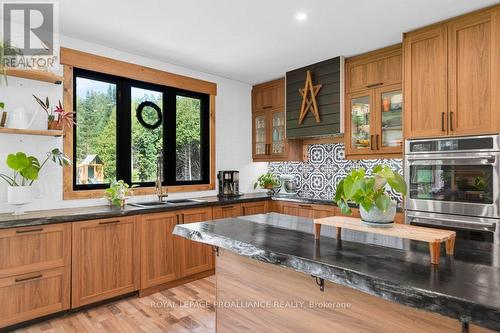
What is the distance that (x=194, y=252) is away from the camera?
3.50 metres

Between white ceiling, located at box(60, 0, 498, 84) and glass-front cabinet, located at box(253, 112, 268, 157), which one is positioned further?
glass-front cabinet, located at box(253, 112, 268, 157)

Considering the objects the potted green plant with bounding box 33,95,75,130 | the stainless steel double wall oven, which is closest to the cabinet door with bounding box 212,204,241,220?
the potted green plant with bounding box 33,95,75,130

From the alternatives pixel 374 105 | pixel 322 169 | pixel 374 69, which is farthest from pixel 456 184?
pixel 322 169

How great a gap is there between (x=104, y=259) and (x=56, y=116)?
4.91ft

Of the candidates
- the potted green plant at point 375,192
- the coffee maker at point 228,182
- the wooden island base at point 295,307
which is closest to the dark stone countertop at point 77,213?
the coffee maker at point 228,182

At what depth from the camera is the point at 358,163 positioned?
13.1 feet

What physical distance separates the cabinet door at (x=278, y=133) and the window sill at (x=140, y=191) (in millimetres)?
1134

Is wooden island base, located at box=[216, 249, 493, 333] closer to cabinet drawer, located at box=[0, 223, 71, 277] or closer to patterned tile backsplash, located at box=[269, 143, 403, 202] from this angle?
cabinet drawer, located at box=[0, 223, 71, 277]

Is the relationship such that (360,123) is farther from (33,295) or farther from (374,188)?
(33,295)

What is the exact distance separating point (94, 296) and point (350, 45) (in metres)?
3.70

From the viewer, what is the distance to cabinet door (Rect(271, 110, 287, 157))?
15.0 ft

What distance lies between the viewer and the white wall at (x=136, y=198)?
9.16 feet

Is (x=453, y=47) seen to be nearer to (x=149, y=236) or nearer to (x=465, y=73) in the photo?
(x=465, y=73)

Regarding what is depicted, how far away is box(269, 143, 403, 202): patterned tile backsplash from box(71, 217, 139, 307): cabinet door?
8.16 feet
